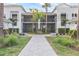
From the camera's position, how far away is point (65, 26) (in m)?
5.72

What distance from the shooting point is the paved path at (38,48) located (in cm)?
559

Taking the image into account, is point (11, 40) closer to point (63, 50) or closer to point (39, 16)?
point (39, 16)

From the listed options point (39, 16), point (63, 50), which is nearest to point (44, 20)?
point (39, 16)

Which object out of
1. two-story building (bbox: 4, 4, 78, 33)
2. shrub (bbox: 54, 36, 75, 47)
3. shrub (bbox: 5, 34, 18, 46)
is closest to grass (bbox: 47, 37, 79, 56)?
shrub (bbox: 54, 36, 75, 47)

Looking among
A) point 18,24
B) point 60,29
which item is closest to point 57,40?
point 60,29

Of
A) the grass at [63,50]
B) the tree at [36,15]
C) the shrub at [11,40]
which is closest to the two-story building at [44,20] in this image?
the tree at [36,15]

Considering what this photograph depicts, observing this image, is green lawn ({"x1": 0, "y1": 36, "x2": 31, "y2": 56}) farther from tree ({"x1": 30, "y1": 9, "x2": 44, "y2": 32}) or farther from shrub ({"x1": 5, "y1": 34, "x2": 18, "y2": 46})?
tree ({"x1": 30, "y1": 9, "x2": 44, "y2": 32})

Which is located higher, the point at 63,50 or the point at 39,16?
the point at 39,16

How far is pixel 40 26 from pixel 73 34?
0.57 meters

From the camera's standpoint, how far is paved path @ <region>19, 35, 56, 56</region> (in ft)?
18.3

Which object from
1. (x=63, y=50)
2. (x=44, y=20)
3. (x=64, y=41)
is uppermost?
(x=44, y=20)

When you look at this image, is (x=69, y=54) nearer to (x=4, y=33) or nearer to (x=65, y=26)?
Result: (x=65, y=26)

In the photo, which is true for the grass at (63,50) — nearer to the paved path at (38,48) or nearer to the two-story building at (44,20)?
the paved path at (38,48)

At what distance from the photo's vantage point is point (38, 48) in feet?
18.6
